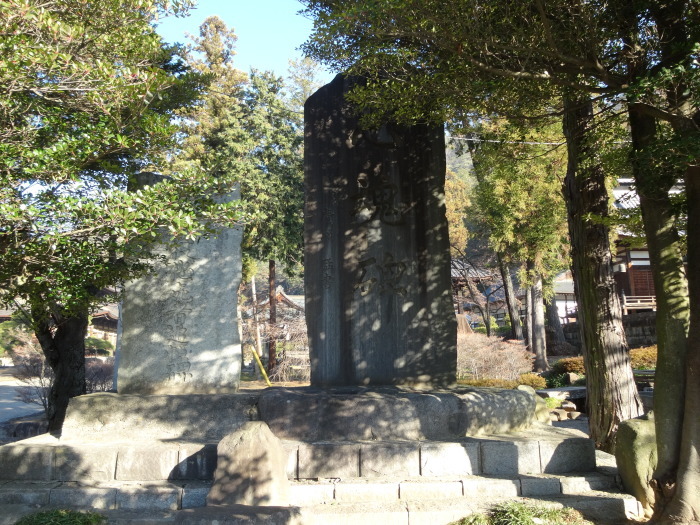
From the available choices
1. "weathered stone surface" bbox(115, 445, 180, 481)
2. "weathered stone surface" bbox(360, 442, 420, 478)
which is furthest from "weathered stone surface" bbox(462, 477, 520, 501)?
"weathered stone surface" bbox(115, 445, 180, 481)

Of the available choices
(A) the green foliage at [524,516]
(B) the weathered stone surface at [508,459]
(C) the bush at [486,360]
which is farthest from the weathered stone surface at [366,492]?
(C) the bush at [486,360]

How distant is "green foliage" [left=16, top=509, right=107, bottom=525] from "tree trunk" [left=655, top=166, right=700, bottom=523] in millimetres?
4820

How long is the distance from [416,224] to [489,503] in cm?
363

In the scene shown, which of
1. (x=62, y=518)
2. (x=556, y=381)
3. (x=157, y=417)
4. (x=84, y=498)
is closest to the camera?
(x=62, y=518)

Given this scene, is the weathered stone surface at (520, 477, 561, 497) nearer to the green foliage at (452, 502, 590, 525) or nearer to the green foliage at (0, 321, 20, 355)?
the green foliage at (452, 502, 590, 525)

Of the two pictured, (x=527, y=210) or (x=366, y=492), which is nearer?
(x=366, y=492)

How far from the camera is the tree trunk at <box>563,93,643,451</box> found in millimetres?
8312

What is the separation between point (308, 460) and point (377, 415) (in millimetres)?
892

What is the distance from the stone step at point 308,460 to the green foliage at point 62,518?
682mm

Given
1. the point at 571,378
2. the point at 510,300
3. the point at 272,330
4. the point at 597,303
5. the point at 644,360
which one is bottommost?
the point at 571,378

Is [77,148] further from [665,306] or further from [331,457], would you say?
[665,306]

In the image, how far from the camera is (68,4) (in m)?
5.85

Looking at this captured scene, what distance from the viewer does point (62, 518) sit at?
455 cm

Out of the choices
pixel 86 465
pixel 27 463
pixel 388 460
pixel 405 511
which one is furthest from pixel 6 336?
pixel 405 511
